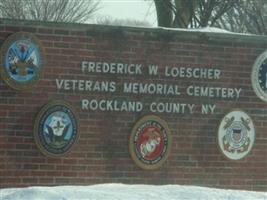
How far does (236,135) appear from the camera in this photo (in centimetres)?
1132

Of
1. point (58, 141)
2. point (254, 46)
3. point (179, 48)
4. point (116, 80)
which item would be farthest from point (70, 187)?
point (254, 46)

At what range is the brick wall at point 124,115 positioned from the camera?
10.3 metres

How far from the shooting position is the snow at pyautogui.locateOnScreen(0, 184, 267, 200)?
9578 mm

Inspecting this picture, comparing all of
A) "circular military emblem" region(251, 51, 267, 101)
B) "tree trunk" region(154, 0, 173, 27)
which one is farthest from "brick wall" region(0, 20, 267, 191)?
"tree trunk" region(154, 0, 173, 27)

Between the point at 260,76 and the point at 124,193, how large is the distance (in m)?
3.01

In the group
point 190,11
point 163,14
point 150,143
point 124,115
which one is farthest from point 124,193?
point 163,14

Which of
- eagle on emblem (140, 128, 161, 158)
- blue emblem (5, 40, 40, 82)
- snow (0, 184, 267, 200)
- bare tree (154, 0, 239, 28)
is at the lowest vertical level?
snow (0, 184, 267, 200)

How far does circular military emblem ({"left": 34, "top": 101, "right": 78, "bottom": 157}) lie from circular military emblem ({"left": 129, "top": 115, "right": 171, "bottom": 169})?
89 cm

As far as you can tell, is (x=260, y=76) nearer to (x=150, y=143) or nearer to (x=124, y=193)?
(x=150, y=143)

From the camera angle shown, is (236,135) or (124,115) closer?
(124,115)

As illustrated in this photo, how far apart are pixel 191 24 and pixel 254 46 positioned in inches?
291

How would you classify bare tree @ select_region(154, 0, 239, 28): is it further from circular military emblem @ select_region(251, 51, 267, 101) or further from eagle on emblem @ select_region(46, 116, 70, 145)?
eagle on emblem @ select_region(46, 116, 70, 145)

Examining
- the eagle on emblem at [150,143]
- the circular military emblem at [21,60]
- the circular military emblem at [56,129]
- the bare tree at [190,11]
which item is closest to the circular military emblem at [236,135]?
the eagle on emblem at [150,143]

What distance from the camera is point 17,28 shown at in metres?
10.3
